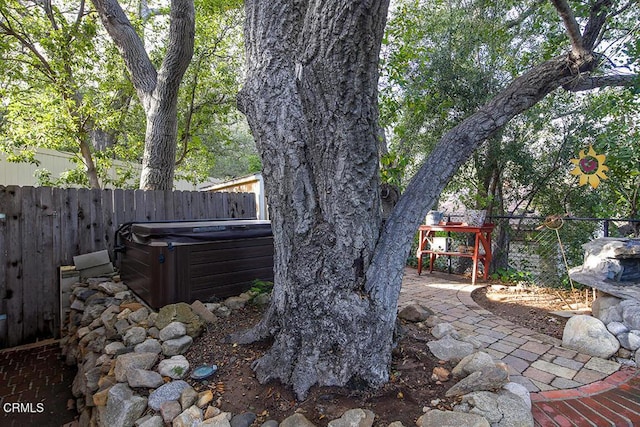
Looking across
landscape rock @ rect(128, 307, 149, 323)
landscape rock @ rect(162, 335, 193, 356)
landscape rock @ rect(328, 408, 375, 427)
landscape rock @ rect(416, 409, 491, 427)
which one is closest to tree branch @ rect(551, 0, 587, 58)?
landscape rock @ rect(416, 409, 491, 427)

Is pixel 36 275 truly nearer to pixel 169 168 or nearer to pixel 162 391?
pixel 169 168

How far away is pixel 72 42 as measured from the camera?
4.79 metres

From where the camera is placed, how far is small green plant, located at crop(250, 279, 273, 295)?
2.84 meters

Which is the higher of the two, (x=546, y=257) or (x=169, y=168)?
(x=169, y=168)

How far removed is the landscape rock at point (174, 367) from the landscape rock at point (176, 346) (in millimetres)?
76

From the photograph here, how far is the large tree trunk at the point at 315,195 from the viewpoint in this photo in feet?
5.10

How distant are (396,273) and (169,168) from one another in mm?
3979

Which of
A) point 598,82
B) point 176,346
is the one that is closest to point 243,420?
point 176,346

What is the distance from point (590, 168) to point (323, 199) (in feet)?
10.7

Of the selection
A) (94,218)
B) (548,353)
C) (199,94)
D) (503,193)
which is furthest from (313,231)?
(199,94)

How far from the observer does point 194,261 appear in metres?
2.59

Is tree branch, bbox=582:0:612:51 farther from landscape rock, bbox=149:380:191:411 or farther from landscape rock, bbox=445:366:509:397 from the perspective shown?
landscape rock, bbox=149:380:191:411

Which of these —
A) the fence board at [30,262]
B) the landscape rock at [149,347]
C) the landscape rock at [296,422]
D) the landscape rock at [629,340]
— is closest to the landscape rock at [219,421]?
the landscape rock at [296,422]

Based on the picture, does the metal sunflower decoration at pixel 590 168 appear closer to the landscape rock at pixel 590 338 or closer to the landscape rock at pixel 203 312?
the landscape rock at pixel 590 338
